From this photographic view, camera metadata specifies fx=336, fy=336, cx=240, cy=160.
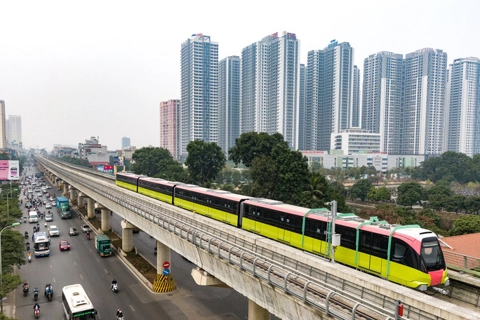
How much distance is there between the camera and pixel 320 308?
12.6 meters

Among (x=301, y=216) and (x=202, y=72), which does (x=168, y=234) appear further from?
(x=202, y=72)

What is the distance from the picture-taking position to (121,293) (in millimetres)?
31766

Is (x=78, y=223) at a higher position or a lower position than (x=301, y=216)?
lower

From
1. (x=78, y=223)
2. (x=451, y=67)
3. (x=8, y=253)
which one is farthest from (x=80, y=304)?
(x=451, y=67)

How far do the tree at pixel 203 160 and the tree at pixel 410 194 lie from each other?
39936mm

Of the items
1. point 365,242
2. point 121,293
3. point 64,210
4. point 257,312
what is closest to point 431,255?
point 365,242

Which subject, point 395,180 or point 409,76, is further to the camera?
point 409,76

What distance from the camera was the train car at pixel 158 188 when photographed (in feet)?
134

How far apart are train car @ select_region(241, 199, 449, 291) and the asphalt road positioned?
10.3m

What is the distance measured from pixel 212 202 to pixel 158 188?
48.2 ft

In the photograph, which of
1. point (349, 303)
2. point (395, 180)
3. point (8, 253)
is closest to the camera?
point (349, 303)

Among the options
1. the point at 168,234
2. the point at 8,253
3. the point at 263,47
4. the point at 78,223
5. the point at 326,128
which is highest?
the point at 263,47

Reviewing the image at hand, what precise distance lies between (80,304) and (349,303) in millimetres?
19378

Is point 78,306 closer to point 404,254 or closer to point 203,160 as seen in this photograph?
point 404,254
